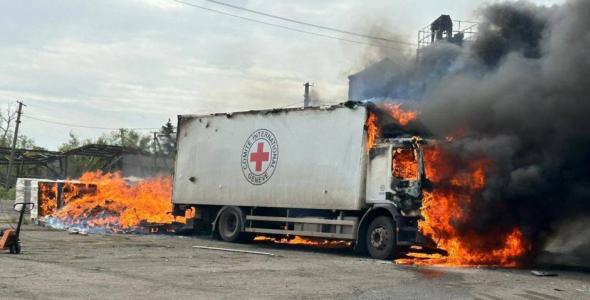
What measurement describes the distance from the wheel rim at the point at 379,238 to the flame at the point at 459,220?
1.85 ft

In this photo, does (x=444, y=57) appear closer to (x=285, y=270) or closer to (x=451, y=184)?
(x=451, y=184)

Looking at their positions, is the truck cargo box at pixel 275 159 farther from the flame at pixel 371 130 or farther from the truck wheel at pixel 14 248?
the truck wheel at pixel 14 248

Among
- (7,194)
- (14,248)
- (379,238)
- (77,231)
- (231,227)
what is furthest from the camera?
(7,194)

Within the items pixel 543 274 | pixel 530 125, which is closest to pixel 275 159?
pixel 530 125

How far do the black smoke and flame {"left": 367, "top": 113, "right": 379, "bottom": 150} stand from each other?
1.13 meters

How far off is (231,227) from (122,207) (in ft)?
16.6

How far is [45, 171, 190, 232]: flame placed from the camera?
20578 mm

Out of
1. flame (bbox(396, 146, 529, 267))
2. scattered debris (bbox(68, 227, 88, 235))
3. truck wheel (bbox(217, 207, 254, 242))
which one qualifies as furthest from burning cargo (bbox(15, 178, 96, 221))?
flame (bbox(396, 146, 529, 267))

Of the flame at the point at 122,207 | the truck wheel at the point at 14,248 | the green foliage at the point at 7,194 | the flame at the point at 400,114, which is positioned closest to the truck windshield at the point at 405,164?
the flame at the point at 400,114

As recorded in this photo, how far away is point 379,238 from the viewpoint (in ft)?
45.6

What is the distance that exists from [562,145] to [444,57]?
14.8 ft

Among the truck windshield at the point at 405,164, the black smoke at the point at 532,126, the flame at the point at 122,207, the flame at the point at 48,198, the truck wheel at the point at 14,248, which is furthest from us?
the flame at the point at 48,198

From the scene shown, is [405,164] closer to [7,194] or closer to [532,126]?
[532,126]

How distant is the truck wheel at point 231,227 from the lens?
1747 centimetres
